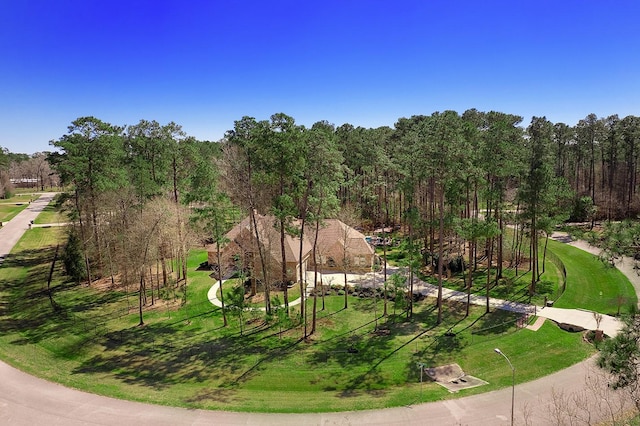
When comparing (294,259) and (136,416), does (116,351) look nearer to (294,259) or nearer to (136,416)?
(136,416)

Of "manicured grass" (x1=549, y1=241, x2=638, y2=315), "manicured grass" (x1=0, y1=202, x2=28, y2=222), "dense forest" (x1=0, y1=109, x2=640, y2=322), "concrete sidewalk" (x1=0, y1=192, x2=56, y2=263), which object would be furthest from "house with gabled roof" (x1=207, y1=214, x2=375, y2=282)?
"manicured grass" (x1=0, y1=202, x2=28, y2=222)

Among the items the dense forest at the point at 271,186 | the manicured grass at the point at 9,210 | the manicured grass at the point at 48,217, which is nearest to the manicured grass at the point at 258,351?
the dense forest at the point at 271,186

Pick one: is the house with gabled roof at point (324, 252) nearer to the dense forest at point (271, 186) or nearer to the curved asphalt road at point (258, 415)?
the dense forest at point (271, 186)

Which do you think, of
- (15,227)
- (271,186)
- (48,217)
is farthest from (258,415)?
(48,217)

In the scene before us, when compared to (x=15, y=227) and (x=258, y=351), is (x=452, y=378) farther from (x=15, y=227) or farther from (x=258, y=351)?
(x=15, y=227)

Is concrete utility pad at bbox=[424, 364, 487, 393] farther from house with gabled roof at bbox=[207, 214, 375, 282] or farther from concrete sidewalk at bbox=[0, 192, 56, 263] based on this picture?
concrete sidewalk at bbox=[0, 192, 56, 263]

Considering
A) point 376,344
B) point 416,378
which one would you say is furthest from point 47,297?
point 416,378

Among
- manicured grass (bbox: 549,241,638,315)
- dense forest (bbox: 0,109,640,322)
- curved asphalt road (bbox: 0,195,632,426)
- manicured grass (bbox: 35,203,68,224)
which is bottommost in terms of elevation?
curved asphalt road (bbox: 0,195,632,426)
